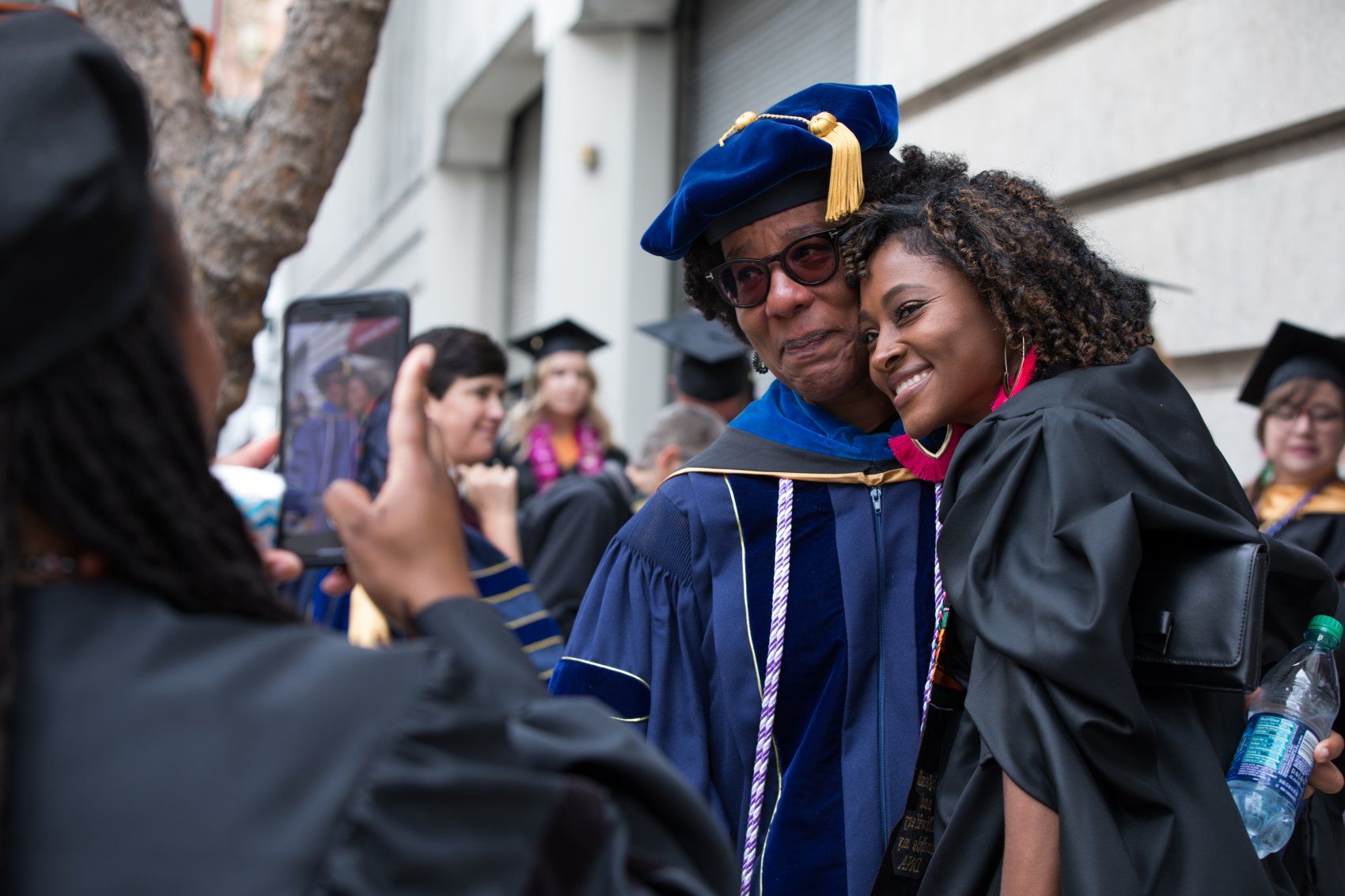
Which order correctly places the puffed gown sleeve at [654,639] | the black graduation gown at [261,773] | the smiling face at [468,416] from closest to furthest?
the black graduation gown at [261,773], the puffed gown sleeve at [654,639], the smiling face at [468,416]

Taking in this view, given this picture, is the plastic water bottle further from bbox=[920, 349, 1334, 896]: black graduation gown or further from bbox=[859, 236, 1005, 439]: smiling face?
bbox=[859, 236, 1005, 439]: smiling face

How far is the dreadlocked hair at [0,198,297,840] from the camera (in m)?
1.02

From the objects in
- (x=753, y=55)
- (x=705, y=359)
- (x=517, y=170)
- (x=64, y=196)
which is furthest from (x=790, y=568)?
(x=517, y=170)

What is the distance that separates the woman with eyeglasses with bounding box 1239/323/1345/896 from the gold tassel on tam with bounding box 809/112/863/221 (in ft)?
7.22

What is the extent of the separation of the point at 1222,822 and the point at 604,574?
43.4 inches

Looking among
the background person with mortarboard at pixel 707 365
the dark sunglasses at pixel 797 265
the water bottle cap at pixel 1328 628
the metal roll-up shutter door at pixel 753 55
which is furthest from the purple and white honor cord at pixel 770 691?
the metal roll-up shutter door at pixel 753 55

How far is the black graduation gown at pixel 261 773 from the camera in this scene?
95 centimetres

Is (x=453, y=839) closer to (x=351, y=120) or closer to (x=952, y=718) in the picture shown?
(x=952, y=718)

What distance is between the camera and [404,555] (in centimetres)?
126

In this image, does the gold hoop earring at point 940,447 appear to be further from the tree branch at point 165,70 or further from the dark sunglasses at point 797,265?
the tree branch at point 165,70

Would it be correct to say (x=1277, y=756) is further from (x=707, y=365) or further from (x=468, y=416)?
(x=707, y=365)

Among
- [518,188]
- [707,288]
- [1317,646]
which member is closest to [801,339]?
[707,288]

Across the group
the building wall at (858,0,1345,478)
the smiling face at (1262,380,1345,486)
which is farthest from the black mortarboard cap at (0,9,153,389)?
the smiling face at (1262,380,1345,486)

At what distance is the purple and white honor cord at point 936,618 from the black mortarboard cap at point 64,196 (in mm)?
1346
